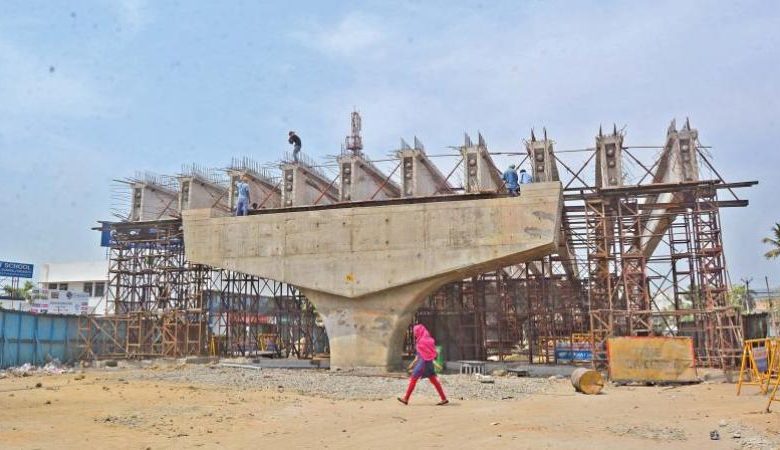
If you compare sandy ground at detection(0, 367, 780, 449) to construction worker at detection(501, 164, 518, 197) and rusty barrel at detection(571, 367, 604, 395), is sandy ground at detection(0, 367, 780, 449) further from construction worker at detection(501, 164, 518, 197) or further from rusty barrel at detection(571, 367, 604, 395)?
construction worker at detection(501, 164, 518, 197)

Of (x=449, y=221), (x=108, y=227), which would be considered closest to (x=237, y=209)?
(x=449, y=221)

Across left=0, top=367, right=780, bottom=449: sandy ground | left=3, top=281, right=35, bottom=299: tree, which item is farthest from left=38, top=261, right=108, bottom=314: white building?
left=0, top=367, right=780, bottom=449: sandy ground

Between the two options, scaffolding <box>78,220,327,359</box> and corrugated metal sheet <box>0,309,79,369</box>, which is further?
scaffolding <box>78,220,327,359</box>

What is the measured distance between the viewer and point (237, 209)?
24.7m

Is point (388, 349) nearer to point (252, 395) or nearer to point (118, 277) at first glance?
point (252, 395)

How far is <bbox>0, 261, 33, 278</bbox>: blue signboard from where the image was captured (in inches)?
1598

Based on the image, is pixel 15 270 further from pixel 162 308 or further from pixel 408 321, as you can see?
pixel 408 321

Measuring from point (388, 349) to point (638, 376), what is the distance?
24.7 feet

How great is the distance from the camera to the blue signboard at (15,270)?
40594 millimetres

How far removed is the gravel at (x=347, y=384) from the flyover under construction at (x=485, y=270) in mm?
3931

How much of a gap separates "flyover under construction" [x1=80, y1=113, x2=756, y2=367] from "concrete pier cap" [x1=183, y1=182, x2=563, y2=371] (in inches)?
24.8

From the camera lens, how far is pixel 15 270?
41.0m

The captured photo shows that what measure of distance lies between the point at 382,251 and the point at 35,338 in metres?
15.7

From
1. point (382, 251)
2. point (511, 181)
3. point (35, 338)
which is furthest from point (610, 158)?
point (35, 338)
